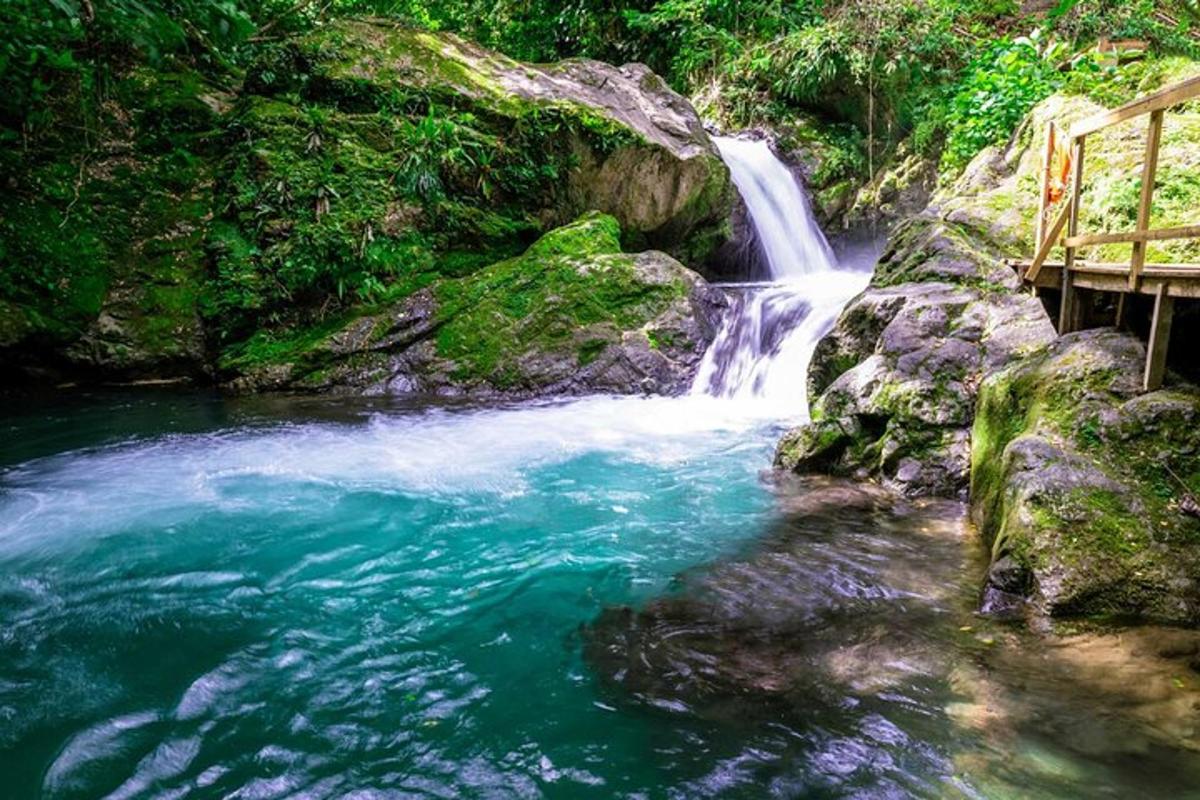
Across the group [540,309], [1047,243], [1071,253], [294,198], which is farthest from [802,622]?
[294,198]

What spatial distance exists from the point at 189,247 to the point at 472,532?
690 centimetres

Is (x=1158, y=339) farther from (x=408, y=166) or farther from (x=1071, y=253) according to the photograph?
(x=408, y=166)

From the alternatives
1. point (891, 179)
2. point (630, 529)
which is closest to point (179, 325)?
point (630, 529)

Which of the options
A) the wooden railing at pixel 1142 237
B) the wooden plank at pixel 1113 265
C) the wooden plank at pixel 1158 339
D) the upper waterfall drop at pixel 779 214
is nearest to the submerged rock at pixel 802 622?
the wooden plank at pixel 1158 339

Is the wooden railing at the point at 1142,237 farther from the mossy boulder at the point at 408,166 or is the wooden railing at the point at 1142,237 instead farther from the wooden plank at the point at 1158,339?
the mossy boulder at the point at 408,166

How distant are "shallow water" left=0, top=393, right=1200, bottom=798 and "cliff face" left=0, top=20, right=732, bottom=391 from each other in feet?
10.8

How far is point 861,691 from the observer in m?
3.18

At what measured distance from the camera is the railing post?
5.33 meters

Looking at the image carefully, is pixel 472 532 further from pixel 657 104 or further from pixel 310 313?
pixel 657 104

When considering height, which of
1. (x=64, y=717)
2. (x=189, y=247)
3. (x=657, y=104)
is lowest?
(x=64, y=717)

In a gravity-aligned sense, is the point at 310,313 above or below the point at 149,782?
above

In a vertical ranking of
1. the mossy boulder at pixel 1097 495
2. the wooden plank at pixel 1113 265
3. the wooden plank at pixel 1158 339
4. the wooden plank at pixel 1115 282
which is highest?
the wooden plank at pixel 1113 265

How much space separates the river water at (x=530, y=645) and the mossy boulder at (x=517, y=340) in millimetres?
2547

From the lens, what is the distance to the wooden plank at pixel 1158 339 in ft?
13.3
